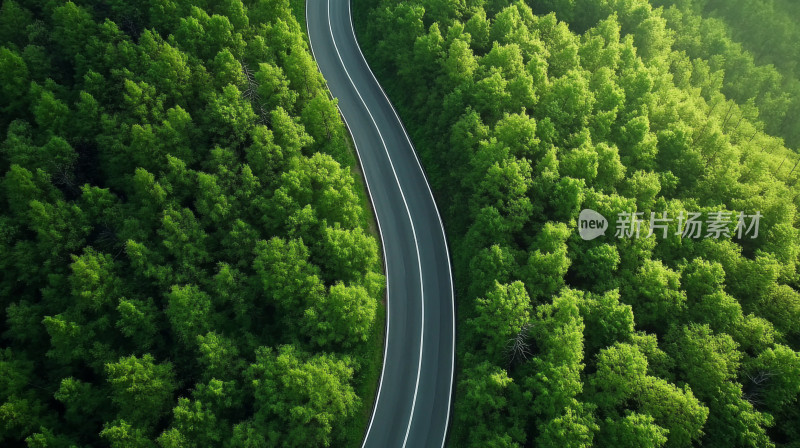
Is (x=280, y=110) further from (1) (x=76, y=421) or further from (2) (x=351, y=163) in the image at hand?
(1) (x=76, y=421)

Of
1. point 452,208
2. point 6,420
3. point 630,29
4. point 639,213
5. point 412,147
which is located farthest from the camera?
point 630,29

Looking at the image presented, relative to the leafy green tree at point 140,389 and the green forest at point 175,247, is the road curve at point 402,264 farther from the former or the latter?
the leafy green tree at point 140,389

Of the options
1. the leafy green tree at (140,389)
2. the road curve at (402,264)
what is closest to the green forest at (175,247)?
the leafy green tree at (140,389)

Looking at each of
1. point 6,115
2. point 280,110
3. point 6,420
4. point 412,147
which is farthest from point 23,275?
point 412,147
